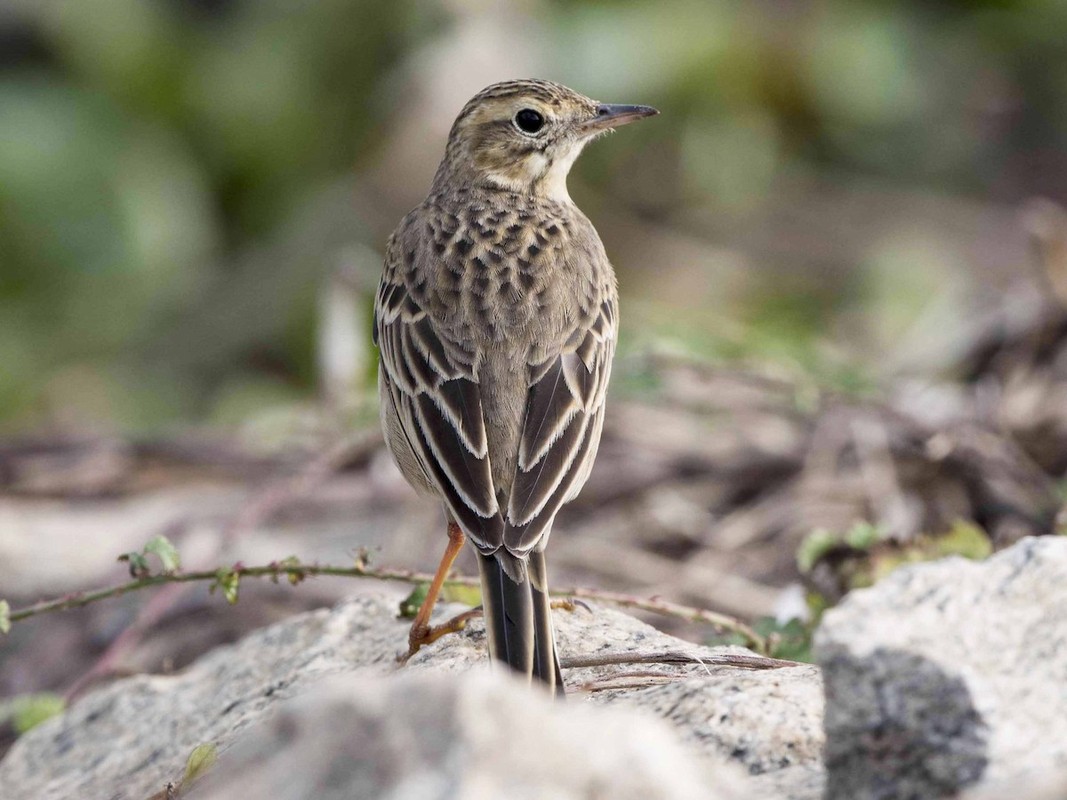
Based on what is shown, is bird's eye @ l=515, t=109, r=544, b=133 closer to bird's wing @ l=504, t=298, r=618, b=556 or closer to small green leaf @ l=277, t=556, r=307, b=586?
bird's wing @ l=504, t=298, r=618, b=556

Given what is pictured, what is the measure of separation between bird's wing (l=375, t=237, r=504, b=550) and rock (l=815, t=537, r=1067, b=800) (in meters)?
1.31

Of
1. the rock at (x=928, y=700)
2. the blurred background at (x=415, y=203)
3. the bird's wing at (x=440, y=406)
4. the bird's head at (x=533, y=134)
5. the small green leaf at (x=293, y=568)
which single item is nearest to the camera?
the rock at (x=928, y=700)

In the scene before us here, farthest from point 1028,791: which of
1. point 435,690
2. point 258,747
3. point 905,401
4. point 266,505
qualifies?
point 905,401

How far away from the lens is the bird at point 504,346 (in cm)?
363

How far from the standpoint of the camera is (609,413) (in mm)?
7145

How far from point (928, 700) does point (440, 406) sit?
197 centimetres

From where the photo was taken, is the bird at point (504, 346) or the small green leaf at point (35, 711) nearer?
the bird at point (504, 346)

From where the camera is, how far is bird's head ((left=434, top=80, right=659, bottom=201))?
17.7 ft

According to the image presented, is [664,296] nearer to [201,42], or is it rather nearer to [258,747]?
[201,42]

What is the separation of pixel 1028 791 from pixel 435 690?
0.85 m

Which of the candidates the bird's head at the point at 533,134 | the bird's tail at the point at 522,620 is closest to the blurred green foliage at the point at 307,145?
the bird's head at the point at 533,134

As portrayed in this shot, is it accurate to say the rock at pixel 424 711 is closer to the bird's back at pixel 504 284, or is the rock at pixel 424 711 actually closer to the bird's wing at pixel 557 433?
the bird's wing at pixel 557 433

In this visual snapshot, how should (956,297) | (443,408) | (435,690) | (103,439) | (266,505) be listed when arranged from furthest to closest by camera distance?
(956,297)
(103,439)
(266,505)
(443,408)
(435,690)

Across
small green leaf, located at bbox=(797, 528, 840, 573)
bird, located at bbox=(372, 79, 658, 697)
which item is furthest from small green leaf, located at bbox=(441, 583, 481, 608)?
small green leaf, located at bbox=(797, 528, 840, 573)
